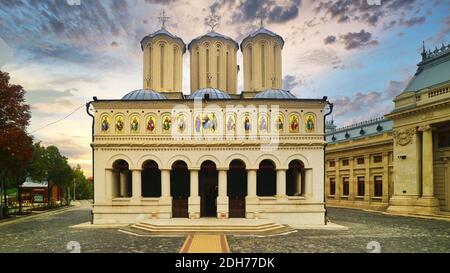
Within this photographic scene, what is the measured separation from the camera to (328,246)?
1905 cm

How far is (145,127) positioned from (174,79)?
10363 millimetres

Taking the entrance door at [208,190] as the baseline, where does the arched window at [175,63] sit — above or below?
above

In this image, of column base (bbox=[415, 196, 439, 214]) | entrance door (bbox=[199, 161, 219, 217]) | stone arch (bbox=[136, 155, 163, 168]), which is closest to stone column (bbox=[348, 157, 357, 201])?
column base (bbox=[415, 196, 439, 214])

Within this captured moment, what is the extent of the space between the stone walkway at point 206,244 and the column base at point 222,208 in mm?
6703

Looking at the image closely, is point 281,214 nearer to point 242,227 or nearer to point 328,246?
point 242,227

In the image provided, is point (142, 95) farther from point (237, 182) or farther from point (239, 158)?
point (237, 182)

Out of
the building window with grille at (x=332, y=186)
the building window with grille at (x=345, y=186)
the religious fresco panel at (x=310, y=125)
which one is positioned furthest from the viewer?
the building window with grille at (x=332, y=186)

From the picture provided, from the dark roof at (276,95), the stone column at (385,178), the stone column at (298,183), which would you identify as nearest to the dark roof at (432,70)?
the stone column at (385,178)

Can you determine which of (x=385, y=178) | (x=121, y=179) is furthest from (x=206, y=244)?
(x=385, y=178)

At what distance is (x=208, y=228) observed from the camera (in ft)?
79.9

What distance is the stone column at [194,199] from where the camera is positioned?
95.5 feet

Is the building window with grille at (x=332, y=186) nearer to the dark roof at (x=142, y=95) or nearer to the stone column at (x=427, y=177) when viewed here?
the stone column at (x=427, y=177)

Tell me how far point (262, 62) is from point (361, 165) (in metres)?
22.2
